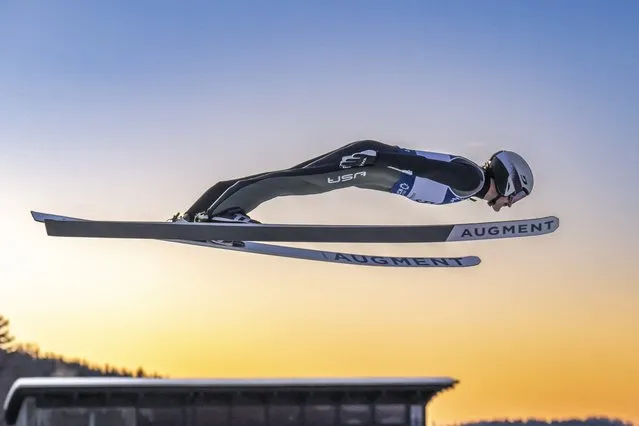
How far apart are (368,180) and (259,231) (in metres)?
1.18

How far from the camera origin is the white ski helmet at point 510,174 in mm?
13547

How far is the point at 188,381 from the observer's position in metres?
21.4

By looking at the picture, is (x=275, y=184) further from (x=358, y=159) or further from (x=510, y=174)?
(x=510, y=174)

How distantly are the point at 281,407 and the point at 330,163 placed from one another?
980 cm

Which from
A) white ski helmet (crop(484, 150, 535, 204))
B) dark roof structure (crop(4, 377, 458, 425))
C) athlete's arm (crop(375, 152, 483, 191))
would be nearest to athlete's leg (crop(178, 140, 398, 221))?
athlete's arm (crop(375, 152, 483, 191))

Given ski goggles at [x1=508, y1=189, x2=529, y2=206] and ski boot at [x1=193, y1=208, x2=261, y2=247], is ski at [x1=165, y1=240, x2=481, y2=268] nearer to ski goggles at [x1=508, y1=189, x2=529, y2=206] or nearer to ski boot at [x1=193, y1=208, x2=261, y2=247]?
ski boot at [x1=193, y1=208, x2=261, y2=247]

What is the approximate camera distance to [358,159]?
1279 centimetres

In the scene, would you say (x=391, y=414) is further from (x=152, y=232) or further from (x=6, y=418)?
(x=152, y=232)

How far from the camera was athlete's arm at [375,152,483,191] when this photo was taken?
1296 centimetres

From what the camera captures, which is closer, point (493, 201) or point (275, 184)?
point (275, 184)

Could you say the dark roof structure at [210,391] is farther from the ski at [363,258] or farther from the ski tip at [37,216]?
the ski tip at [37,216]

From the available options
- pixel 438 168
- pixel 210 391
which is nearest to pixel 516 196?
pixel 438 168

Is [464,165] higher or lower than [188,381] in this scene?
higher

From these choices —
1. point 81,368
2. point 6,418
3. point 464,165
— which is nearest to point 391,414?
point 6,418
